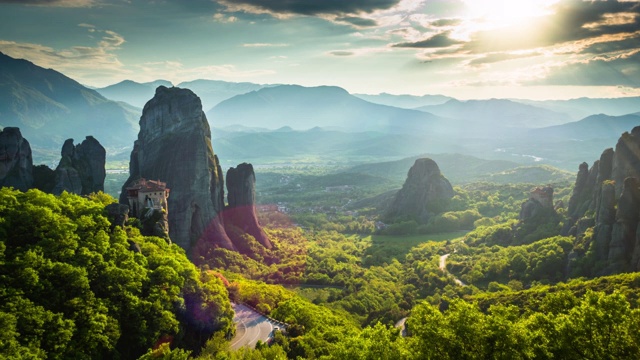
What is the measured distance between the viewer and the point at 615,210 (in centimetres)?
9488

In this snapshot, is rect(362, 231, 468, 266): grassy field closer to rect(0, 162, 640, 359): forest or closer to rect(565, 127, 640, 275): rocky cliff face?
rect(0, 162, 640, 359): forest

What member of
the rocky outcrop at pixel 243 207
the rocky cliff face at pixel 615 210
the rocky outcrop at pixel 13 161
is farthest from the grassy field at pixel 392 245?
the rocky outcrop at pixel 13 161

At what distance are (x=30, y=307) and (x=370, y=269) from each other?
329 ft

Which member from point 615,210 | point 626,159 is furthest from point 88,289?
point 626,159

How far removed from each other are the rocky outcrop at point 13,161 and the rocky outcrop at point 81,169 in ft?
18.2

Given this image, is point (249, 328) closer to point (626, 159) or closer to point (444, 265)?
point (444, 265)

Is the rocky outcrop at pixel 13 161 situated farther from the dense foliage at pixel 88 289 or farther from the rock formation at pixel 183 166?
the dense foliage at pixel 88 289

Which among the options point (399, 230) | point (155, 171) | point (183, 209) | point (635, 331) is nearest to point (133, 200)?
point (183, 209)

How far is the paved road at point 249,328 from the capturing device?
54188 mm

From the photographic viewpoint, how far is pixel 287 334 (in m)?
55.4

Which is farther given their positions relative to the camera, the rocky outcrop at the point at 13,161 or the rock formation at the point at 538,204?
the rock formation at the point at 538,204

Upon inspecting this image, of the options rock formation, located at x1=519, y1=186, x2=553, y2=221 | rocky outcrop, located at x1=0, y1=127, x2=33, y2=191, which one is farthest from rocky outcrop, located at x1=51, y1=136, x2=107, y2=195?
rock formation, located at x1=519, y1=186, x2=553, y2=221

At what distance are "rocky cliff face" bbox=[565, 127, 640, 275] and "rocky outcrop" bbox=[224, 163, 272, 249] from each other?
261 feet

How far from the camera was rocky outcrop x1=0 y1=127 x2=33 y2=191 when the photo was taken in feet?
281
